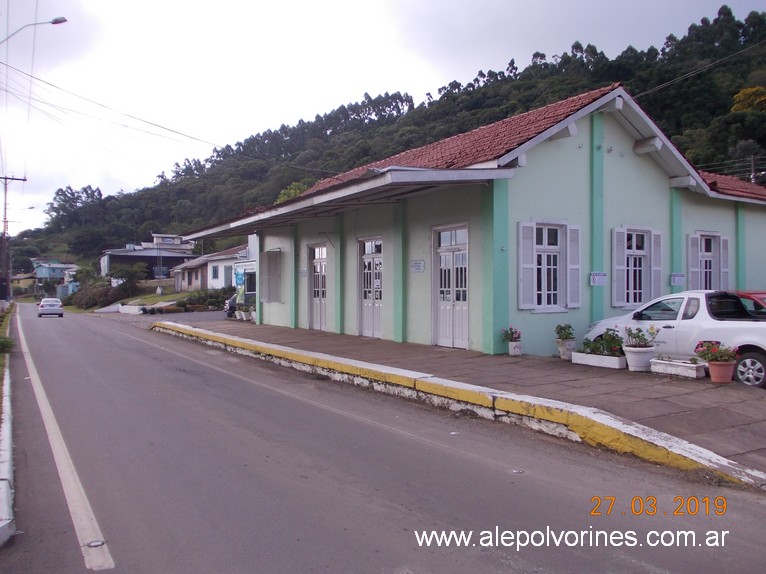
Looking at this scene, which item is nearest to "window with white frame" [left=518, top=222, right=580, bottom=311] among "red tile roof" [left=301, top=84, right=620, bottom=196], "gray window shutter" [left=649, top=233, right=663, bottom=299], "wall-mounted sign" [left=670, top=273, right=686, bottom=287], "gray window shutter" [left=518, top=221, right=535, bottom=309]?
"gray window shutter" [left=518, top=221, right=535, bottom=309]

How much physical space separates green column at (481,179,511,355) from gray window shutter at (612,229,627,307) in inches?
133

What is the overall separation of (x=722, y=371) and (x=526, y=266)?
4669 millimetres

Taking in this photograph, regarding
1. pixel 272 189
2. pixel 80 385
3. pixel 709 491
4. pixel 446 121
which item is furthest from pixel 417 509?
pixel 272 189

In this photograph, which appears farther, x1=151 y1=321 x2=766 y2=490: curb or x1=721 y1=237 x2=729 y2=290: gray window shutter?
x1=721 y1=237 x2=729 y2=290: gray window shutter

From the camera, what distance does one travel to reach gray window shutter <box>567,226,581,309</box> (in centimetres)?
1358

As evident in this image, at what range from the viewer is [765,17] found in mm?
58656

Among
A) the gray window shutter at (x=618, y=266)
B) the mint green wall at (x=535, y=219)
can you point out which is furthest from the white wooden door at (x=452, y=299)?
the gray window shutter at (x=618, y=266)

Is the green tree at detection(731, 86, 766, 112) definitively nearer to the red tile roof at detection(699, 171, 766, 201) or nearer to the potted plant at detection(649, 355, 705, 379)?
the red tile roof at detection(699, 171, 766, 201)

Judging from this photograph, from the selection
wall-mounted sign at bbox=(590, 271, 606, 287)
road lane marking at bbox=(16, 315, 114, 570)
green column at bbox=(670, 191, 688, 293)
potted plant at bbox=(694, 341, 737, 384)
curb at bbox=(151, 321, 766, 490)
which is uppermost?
green column at bbox=(670, 191, 688, 293)

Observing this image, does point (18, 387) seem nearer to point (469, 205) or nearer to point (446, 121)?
point (469, 205)

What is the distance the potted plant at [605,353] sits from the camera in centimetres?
1095

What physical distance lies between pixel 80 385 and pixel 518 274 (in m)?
8.74

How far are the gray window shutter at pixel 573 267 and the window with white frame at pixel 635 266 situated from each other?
1289mm

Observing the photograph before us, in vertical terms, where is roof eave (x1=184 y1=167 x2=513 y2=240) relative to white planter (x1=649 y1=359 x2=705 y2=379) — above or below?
above
